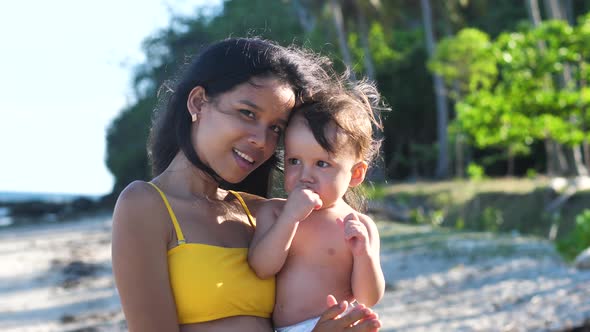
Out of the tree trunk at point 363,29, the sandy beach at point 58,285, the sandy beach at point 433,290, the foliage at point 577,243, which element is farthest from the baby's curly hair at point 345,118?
the tree trunk at point 363,29

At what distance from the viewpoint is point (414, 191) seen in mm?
18984

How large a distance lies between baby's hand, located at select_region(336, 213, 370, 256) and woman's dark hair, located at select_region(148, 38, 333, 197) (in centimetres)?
44

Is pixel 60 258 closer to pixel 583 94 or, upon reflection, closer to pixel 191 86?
pixel 583 94

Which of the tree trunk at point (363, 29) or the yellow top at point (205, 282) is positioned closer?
the yellow top at point (205, 282)

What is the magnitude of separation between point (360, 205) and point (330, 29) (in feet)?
82.5

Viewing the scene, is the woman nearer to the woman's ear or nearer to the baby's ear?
the woman's ear

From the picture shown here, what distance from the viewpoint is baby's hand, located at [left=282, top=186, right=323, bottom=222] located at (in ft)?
7.79

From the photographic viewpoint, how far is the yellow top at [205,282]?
2.24 meters

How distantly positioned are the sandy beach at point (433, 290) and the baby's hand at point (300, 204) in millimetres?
4019

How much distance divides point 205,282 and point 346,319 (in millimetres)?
415

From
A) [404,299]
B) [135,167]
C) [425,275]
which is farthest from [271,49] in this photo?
[135,167]

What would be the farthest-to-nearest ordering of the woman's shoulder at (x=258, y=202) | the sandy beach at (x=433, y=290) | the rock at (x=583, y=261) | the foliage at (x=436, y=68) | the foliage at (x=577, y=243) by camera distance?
the foliage at (x=436, y=68)
the foliage at (x=577, y=243)
the rock at (x=583, y=261)
the sandy beach at (x=433, y=290)
the woman's shoulder at (x=258, y=202)

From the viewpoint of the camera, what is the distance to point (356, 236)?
238 cm

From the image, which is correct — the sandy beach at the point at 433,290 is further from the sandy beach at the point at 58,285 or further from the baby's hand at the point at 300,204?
the baby's hand at the point at 300,204
